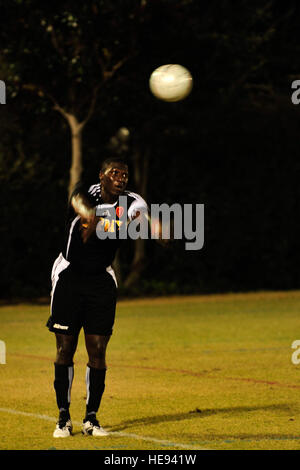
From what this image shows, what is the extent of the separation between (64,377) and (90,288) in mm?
817

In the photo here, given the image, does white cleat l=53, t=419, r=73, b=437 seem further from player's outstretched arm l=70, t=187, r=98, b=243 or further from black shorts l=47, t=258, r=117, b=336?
player's outstretched arm l=70, t=187, r=98, b=243

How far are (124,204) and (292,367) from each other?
5326 mm

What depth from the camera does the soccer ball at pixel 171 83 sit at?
14.2 m

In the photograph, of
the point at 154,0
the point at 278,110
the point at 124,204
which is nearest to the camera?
the point at 124,204

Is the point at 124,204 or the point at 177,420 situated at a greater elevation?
the point at 124,204

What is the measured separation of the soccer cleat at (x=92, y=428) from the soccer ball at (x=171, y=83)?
7.02m

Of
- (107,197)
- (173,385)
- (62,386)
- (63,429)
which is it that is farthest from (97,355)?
(173,385)

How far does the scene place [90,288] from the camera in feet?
27.5

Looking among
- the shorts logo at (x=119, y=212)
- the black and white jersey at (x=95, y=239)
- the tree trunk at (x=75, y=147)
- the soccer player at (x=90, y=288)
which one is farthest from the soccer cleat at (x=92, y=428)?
the tree trunk at (x=75, y=147)

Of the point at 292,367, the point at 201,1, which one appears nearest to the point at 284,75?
the point at 201,1

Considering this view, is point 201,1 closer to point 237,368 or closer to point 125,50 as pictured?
point 125,50

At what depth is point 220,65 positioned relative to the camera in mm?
28156

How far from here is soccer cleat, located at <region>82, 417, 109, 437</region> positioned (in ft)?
26.9

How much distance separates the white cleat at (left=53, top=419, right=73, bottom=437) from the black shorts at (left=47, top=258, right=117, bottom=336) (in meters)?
0.78
